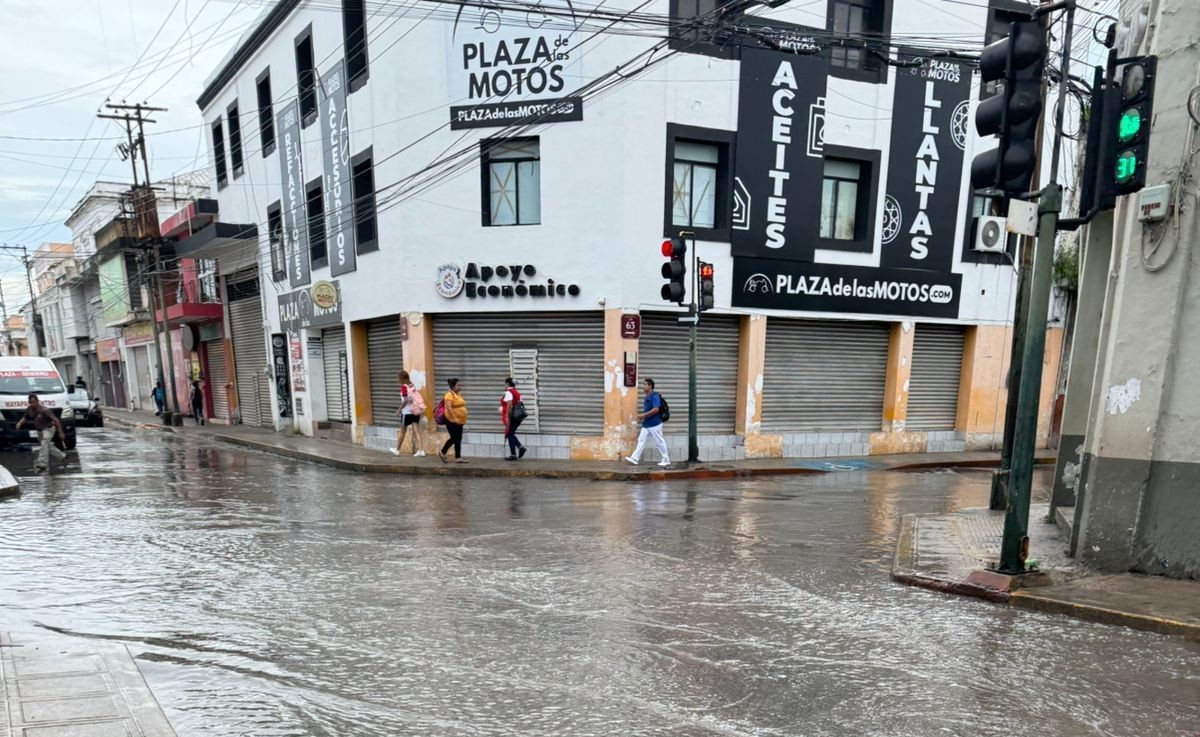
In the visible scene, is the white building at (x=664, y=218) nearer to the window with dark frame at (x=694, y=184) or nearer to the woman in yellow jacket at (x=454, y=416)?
the window with dark frame at (x=694, y=184)

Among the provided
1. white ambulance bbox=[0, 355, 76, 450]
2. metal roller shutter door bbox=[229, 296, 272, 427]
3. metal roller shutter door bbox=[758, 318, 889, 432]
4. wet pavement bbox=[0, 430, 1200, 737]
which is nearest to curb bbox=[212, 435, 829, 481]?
metal roller shutter door bbox=[758, 318, 889, 432]

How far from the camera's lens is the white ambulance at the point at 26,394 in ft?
48.6

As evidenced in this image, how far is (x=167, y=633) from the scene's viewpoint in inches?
191

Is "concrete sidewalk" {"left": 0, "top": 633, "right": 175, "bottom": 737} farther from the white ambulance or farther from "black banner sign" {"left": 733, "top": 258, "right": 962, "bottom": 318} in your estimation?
the white ambulance

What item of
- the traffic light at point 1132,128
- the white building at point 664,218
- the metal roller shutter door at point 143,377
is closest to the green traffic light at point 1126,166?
the traffic light at point 1132,128

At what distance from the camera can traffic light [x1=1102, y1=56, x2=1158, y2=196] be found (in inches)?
202

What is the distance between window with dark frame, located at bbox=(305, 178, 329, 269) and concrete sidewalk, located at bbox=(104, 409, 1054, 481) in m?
5.21

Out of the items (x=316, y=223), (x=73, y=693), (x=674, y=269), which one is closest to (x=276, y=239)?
(x=316, y=223)

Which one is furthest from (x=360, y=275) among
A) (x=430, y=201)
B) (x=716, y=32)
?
(x=716, y=32)

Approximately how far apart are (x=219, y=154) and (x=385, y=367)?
49.0 feet

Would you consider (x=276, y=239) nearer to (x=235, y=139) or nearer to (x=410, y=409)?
(x=235, y=139)

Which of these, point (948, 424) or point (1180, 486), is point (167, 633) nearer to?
point (1180, 486)

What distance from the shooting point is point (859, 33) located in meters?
15.1

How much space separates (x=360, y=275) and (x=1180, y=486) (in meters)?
15.7
